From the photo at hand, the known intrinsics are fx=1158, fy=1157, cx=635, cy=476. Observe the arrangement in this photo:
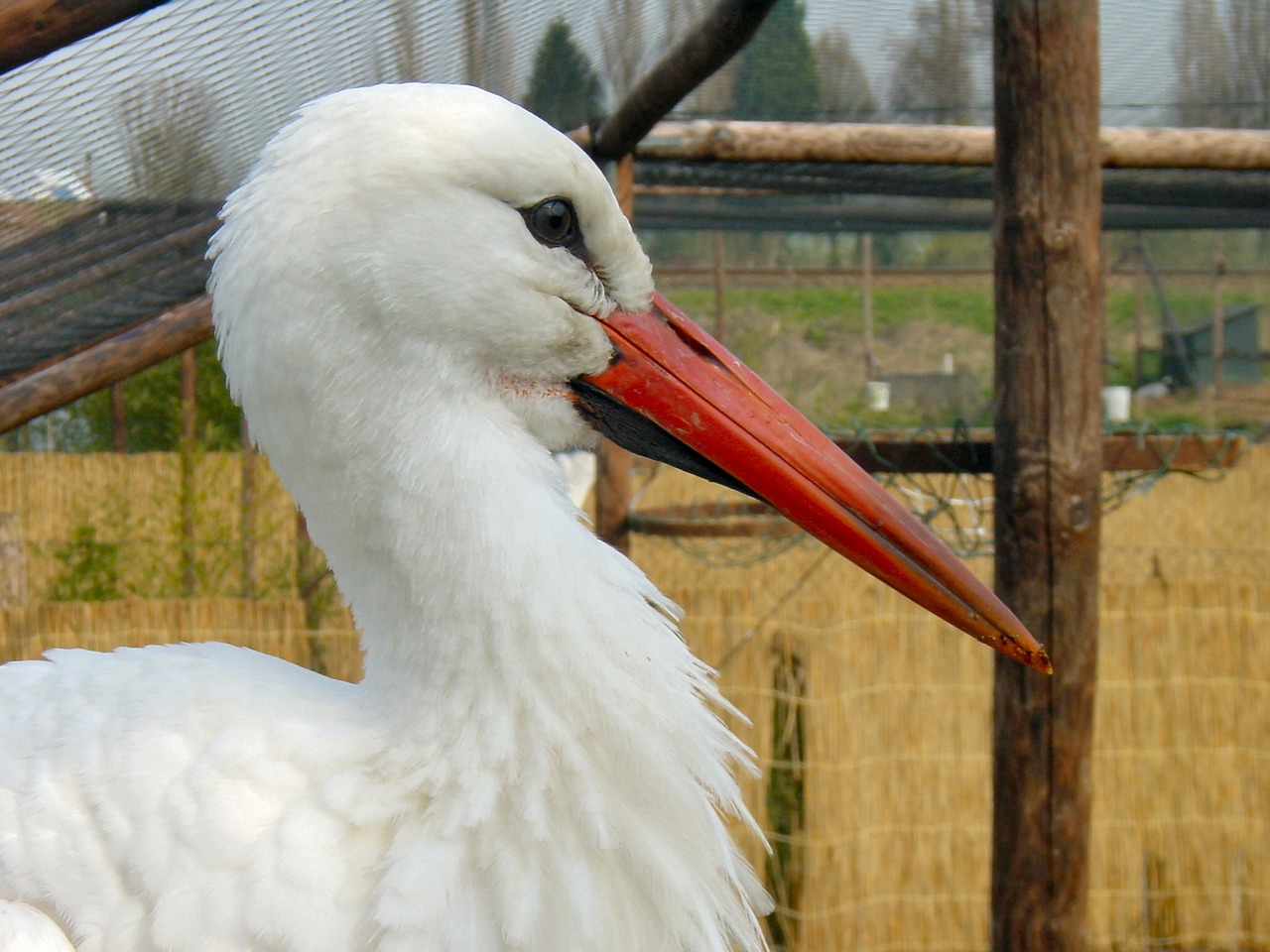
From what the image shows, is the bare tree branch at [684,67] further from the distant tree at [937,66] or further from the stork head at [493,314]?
the stork head at [493,314]

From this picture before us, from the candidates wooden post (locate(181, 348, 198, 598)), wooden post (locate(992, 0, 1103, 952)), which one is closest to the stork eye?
wooden post (locate(992, 0, 1103, 952))

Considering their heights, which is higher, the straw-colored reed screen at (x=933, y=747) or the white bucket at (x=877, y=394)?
the white bucket at (x=877, y=394)

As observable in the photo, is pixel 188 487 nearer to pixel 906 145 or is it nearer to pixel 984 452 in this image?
pixel 906 145

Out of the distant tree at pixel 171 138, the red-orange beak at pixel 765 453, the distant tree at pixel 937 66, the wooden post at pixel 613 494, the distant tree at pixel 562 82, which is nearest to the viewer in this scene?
the red-orange beak at pixel 765 453

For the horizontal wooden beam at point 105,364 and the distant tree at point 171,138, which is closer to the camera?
the distant tree at point 171,138

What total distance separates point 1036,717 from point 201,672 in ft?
4.58

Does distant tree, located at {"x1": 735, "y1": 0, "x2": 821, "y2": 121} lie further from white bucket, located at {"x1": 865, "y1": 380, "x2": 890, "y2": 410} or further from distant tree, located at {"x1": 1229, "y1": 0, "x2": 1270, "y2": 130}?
white bucket, located at {"x1": 865, "y1": 380, "x2": 890, "y2": 410}

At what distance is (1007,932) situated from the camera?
6.67 feet

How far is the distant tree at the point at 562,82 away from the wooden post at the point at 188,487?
3177 mm

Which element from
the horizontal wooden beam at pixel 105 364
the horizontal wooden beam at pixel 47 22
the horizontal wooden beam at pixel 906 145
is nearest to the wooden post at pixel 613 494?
the horizontal wooden beam at pixel 906 145

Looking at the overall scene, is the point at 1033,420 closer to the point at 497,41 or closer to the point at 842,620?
the point at 497,41

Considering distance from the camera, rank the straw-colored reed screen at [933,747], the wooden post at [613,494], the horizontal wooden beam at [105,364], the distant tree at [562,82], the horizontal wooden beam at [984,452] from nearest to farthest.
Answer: the horizontal wooden beam at [984,452]
the distant tree at [562,82]
the horizontal wooden beam at [105,364]
the wooden post at [613,494]
the straw-colored reed screen at [933,747]

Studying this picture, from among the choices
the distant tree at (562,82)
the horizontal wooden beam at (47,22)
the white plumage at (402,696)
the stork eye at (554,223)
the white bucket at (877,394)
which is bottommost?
the white plumage at (402,696)

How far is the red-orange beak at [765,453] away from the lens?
4.32 feet
